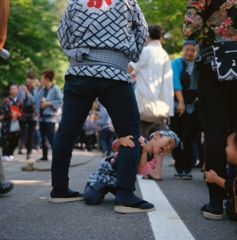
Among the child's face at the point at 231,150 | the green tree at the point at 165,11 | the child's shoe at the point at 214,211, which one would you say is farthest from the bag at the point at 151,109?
the green tree at the point at 165,11

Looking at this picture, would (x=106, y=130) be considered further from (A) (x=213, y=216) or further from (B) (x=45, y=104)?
(A) (x=213, y=216)

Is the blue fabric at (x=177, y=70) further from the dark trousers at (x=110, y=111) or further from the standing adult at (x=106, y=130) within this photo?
the standing adult at (x=106, y=130)

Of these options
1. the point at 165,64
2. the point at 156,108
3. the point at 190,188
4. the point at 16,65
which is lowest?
the point at 190,188

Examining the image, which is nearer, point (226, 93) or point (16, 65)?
point (226, 93)

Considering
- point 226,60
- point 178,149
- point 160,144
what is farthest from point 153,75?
point 226,60

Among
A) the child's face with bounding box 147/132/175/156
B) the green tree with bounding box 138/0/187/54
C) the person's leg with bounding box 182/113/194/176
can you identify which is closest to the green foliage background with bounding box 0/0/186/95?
the green tree with bounding box 138/0/187/54

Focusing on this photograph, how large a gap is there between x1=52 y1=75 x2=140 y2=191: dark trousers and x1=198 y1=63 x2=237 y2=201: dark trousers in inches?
21.9

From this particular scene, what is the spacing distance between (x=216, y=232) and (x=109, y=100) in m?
1.34

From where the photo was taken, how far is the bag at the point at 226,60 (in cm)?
369

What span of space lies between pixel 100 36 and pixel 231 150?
52.7 inches

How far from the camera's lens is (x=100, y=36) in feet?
13.2

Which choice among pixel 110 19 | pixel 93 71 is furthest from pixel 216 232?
→ pixel 110 19

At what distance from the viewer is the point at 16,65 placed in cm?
2725

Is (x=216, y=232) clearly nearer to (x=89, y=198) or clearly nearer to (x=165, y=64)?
(x=89, y=198)
